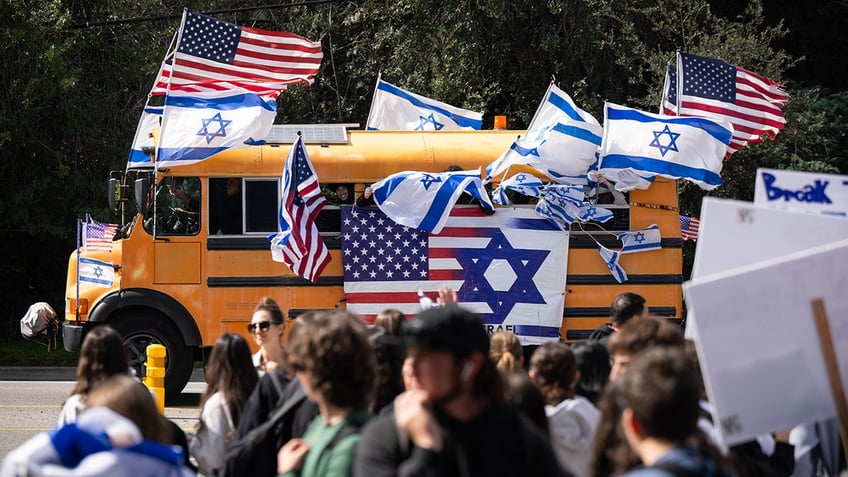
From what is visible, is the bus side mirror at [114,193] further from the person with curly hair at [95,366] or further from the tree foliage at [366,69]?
the person with curly hair at [95,366]

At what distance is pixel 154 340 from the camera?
12.0m

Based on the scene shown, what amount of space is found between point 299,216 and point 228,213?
41.7 inches

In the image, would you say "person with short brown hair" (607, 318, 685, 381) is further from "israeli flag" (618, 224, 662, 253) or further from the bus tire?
the bus tire

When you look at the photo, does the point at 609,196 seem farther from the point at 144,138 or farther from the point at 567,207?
the point at 144,138

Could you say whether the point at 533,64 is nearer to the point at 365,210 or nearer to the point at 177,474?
the point at 365,210

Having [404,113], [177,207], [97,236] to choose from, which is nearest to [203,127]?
[177,207]

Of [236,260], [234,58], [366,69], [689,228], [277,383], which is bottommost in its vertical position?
[277,383]

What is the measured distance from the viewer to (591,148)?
39.4ft

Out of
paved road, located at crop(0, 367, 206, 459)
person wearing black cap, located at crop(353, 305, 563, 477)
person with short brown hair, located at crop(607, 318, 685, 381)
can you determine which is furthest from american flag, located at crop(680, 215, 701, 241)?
person wearing black cap, located at crop(353, 305, 563, 477)

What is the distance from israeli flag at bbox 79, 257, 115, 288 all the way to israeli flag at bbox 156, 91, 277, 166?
146cm

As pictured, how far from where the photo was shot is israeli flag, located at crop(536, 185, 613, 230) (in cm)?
1188

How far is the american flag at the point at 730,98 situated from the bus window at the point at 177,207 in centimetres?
521

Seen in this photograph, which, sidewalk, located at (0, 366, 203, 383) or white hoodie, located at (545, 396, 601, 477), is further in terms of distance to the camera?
sidewalk, located at (0, 366, 203, 383)

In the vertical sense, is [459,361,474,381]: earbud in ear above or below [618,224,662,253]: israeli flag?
below
